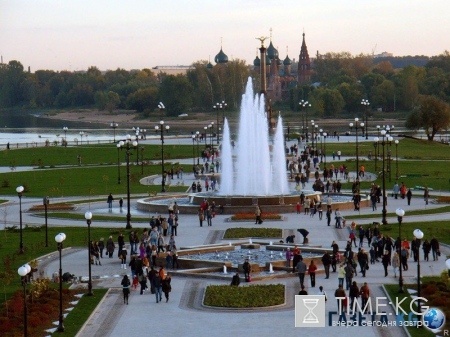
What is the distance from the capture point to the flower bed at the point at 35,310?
23.8 meters

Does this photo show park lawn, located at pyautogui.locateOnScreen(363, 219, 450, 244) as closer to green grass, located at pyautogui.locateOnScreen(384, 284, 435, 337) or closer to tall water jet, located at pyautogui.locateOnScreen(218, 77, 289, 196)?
green grass, located at pyautogui.locateOnScreen(384, 284, 435, 337)

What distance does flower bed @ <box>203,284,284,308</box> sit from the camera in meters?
26.3

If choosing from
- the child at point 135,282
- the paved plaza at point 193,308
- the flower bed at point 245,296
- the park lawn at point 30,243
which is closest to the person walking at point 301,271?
the paved plaza at point 193,308

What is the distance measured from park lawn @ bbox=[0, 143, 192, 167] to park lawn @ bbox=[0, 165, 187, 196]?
5.00 m

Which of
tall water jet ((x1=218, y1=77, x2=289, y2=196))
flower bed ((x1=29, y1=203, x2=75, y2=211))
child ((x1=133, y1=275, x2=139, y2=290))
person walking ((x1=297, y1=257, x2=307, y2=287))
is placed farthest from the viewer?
tall water jet ((x1=218, y1=77, x2=289, y2=196))

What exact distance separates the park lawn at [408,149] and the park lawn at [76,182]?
22773 mm

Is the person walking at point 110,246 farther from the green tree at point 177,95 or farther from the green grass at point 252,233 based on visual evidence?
the green tree at point 177,95

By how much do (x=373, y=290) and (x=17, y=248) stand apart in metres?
16.2

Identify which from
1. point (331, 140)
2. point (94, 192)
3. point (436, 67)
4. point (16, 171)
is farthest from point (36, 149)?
point (436, 67)

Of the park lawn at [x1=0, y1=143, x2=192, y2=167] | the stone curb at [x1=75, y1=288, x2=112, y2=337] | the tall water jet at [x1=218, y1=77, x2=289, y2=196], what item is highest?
the tall water jet at [x1=218, y1=77, x2=289, y2=196]

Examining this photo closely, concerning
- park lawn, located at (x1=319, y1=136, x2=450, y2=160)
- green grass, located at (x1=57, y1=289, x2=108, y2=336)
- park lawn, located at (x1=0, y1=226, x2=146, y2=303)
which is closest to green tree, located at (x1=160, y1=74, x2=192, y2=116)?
park lawn, located at (x1=319, y1=136, x2=450, y2=160)

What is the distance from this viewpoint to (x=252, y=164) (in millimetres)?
53219

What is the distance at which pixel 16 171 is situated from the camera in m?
73.4

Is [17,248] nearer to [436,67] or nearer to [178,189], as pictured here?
[178,189]
